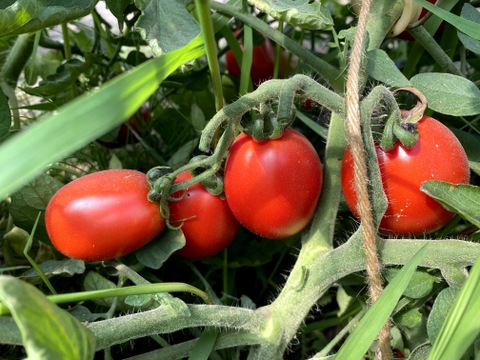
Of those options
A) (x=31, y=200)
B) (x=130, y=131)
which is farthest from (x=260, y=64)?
(x=31, y=200)

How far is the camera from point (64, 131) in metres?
0.33

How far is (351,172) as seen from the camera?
69 centimetres

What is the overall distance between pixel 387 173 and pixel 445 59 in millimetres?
220

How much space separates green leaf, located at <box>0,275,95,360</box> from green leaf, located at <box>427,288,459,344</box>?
1.09 feet

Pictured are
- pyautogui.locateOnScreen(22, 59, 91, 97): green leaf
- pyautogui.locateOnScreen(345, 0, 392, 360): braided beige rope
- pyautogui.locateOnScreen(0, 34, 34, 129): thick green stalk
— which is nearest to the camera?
pyautogui.locateOnScreen(345, 0, 392, 360): braided beige rope

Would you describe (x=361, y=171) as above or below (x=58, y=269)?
above

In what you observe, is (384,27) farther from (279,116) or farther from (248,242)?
(248,242)

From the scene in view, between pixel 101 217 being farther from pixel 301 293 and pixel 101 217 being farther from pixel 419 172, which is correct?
pixel 419 172

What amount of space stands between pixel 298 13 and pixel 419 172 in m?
0.21

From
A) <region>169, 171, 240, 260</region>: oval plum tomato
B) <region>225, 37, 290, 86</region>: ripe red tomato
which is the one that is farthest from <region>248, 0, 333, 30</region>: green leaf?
<region>225, 37, 290, 86</region>: ripe red tomato

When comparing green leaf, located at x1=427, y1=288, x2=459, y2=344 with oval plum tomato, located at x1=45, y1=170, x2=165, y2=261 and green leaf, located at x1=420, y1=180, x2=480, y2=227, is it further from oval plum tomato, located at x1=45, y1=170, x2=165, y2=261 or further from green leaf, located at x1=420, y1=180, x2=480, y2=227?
→ oval plum tomato, located at x1=45, y1=170, x2=165, y2=261

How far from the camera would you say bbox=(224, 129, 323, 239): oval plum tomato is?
69 cm

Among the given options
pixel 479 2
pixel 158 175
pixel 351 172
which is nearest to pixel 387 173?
pixel 351 172

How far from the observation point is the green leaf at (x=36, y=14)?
1.97 feet
